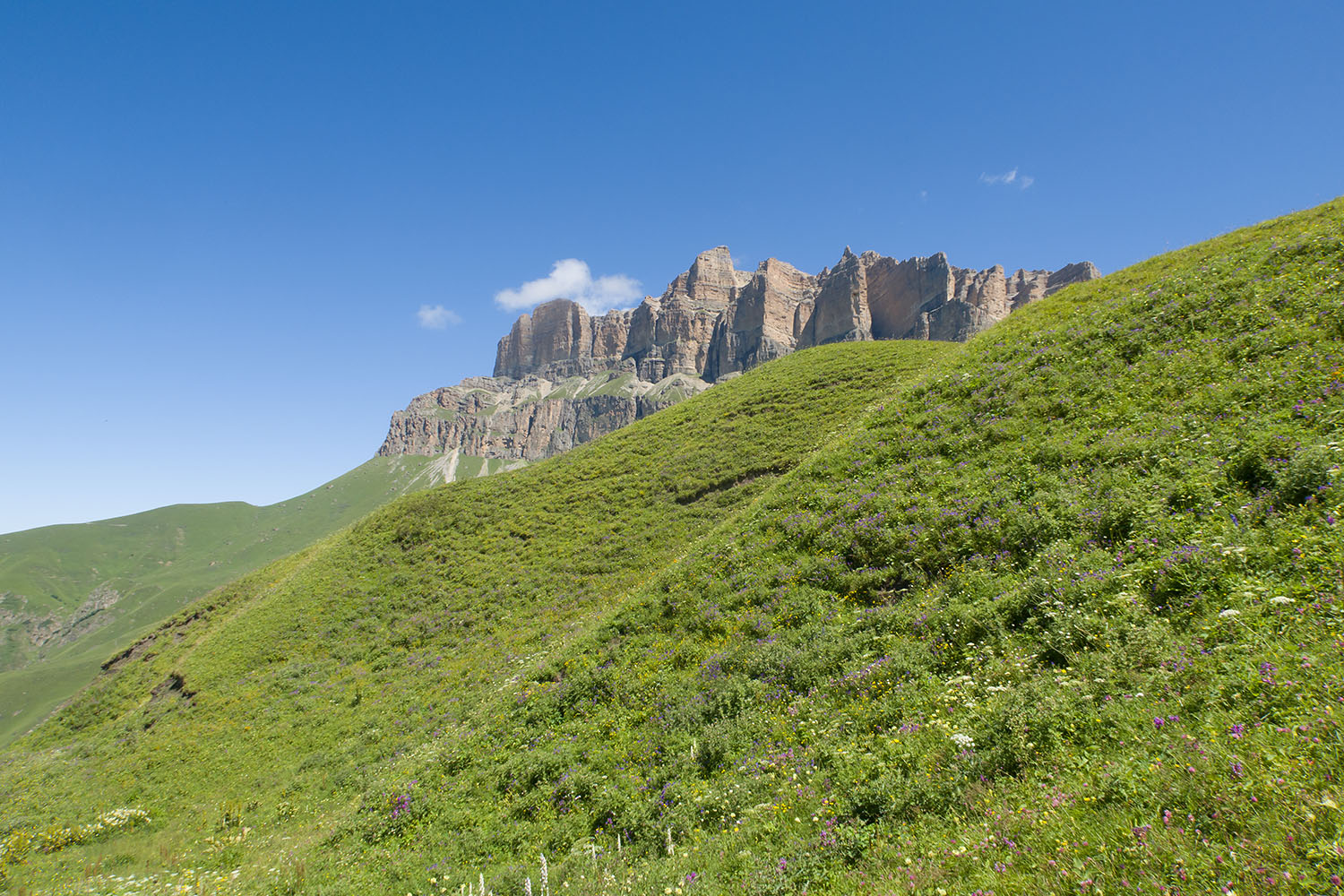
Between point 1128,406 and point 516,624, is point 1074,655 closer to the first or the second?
point 1128,406

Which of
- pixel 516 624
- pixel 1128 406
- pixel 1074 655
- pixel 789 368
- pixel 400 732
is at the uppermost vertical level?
pixel 789 368

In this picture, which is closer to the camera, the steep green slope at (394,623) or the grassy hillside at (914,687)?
the grassy hillside at (914,687)

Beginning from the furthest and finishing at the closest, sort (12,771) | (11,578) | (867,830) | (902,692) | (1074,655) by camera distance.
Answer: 1. (11,578)
2. (12,771)
3. (902,692)
4. (1074,655)
5. (867,830)

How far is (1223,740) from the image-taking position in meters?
4.76

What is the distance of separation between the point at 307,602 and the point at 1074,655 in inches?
1441

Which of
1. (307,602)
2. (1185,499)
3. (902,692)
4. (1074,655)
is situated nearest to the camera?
(1074,655)

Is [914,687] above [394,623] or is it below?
above

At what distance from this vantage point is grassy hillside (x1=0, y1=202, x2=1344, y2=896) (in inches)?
200

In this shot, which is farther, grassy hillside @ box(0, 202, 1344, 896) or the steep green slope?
the steep green slope

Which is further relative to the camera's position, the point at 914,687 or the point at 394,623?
the point at 394,623

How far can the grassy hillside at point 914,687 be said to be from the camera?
507 cm

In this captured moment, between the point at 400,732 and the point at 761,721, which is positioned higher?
the point at 761,721

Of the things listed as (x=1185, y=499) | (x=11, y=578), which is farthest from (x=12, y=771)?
(x=11, y=578)

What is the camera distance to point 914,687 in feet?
28.5
